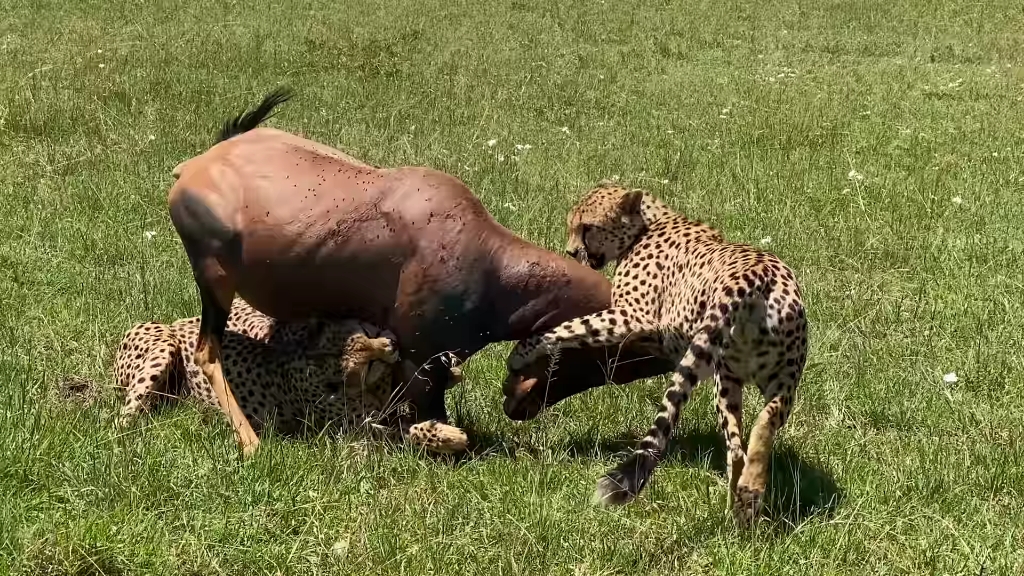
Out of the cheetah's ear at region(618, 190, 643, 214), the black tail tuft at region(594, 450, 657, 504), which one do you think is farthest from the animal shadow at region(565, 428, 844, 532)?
the cheetah's ear at region(618, 190, 643, 214)

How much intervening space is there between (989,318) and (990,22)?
12832 millimetres

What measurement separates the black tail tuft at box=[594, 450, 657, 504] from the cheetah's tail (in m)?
0.98

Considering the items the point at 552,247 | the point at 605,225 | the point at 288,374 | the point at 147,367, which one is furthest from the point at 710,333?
the point at 552,247

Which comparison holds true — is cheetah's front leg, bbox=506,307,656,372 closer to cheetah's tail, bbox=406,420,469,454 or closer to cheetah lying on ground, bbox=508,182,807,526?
cheetah lying on ground, bbox=508,182,807,526

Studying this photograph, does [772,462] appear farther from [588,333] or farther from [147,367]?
[147,367]

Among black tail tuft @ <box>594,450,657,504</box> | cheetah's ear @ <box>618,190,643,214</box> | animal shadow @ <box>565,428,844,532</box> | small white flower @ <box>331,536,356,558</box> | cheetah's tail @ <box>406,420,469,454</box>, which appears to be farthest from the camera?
cheetah's ear @ <box>618,190,643,214</box>

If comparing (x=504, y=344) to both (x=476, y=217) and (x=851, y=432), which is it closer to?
(x=476, y=217)

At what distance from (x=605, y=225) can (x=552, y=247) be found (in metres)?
2.34

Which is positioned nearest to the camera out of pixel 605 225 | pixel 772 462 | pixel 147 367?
pixel 772 462

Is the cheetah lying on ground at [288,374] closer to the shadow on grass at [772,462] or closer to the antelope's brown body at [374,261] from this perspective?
the antelope's brown body at [374,261]

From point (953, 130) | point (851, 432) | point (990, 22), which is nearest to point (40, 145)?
point (851, 432)

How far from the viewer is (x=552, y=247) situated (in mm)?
7969

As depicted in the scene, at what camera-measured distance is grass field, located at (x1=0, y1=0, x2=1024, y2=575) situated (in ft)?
13.8

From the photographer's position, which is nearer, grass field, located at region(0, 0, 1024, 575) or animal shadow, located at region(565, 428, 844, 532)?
grass field, located at region(0, 0, 1024, 575)
